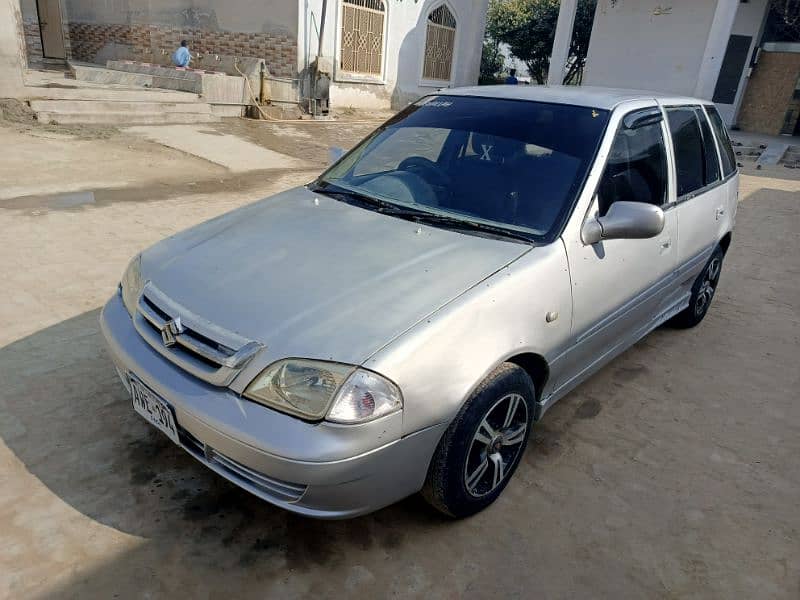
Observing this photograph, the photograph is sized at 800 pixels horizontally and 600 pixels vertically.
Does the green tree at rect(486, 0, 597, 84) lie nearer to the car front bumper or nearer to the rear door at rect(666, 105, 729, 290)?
the rear door at rect(666, 105, 729, 290)

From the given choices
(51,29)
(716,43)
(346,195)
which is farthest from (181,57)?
(716,43)

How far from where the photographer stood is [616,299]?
2941mm

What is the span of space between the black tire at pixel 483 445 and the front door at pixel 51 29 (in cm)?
2039

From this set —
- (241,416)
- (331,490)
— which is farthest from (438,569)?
(241,416)

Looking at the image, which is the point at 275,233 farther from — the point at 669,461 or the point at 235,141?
the point at 235,141

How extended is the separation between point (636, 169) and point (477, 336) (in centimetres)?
163

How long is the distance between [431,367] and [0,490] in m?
1.86

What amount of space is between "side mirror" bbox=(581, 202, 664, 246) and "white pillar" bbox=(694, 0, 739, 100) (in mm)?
15626

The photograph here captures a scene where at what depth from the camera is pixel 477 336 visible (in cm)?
215

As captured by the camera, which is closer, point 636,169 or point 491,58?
point 636,169

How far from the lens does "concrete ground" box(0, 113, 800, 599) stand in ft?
6.97

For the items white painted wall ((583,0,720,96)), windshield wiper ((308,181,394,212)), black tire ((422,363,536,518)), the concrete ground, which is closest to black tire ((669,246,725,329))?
the concrete ground

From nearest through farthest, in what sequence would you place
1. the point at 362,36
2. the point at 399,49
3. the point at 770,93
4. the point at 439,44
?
1. the point at 362,36
2. the point at 399,49
3. the point at 770,93
4. the point at 439,44

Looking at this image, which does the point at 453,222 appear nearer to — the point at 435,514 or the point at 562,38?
the point at 435,514
